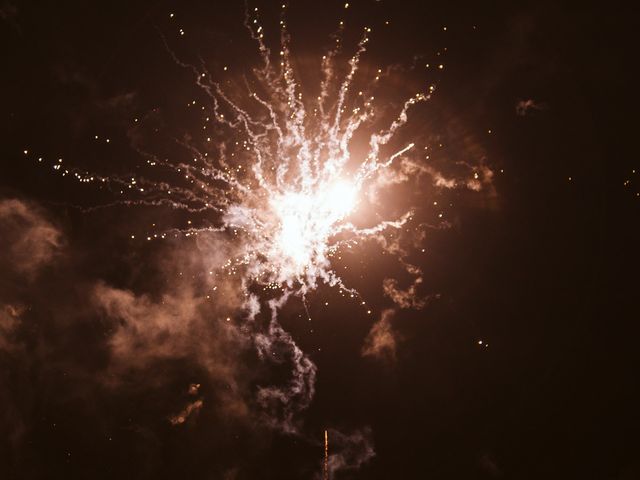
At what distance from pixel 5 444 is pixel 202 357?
22.2 feet

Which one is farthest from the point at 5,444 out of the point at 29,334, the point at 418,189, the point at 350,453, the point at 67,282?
the point at 418,189

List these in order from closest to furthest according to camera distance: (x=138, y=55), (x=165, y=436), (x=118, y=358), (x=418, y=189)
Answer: (x=138, y=55), (x=418, y=189), (x=118, y=358), (x=165, y=436)

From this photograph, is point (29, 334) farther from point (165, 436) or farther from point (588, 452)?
point (588, 452)

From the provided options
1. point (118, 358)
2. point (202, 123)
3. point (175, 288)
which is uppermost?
point (202, 123)

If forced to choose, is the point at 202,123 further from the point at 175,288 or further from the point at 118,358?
the point at 118,358

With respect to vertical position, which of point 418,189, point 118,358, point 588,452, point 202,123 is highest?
point 202,123

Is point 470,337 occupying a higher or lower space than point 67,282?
lower

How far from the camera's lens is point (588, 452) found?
1527 centimetres

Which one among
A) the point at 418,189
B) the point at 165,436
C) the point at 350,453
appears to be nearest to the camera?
the point at 418,189

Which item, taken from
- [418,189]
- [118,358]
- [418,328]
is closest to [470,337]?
[418,328]

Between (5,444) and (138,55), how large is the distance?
12.6 m

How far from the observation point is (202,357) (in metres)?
13.6

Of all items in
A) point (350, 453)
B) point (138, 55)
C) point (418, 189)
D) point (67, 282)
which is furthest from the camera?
point (350, 453)

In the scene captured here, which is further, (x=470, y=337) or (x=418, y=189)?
(x=470, y=337)
